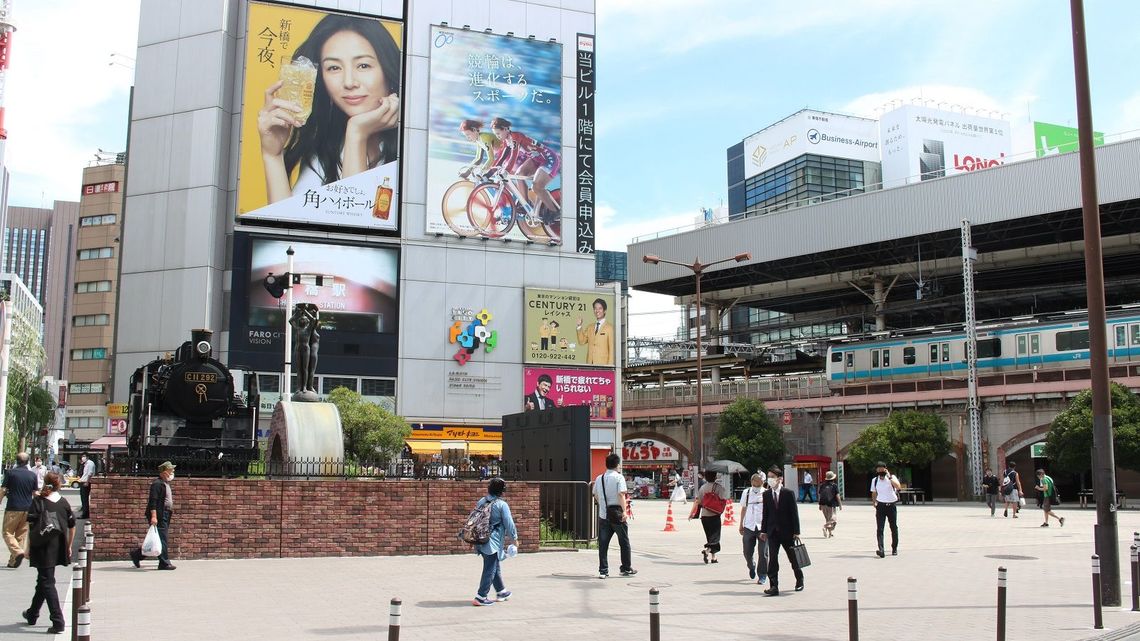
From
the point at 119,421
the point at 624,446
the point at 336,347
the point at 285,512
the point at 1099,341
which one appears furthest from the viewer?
the point at 624,446

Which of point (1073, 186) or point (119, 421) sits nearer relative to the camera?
point (119, 421)

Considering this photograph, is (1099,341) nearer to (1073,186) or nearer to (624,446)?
(1073,186)

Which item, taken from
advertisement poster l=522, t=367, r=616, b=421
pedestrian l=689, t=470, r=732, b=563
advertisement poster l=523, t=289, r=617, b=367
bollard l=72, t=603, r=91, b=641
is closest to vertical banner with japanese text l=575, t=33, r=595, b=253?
advertisement poster l=523, t=289, r=617, b=367

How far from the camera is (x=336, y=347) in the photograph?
50.1 meters

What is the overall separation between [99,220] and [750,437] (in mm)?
59512

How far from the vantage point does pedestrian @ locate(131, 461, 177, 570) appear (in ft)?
48.3

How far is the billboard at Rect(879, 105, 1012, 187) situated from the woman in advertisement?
64415 mm

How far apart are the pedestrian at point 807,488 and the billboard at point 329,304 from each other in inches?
820

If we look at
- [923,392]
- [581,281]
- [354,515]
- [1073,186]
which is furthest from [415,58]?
[354,515]

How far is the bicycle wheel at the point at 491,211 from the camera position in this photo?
176ft

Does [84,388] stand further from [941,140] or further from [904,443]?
[941,140]

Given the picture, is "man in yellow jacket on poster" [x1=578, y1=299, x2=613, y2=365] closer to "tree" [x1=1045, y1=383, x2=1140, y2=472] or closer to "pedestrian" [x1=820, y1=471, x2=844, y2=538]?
"tree" [x1=1045, y1=383, x2=1140, y2=472]

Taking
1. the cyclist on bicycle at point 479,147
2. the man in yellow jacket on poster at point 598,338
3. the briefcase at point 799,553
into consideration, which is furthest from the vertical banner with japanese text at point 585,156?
the briefcase at point 799,553

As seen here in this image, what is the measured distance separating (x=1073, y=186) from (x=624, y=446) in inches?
1257
